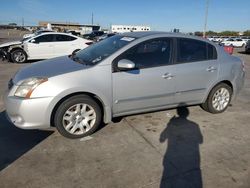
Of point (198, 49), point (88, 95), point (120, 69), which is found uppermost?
point (198, 49)

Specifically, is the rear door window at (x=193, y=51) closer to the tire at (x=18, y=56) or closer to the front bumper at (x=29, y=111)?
the front bumper at (x=29, y=111)

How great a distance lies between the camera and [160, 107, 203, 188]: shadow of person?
2.85m

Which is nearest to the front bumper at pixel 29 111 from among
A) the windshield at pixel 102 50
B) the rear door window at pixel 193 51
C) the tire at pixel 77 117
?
the tire at pixel 77 117

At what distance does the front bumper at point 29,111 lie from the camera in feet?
11.2

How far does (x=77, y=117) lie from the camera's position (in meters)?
3.77

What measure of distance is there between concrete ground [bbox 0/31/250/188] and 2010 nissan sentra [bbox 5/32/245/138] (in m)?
0.32

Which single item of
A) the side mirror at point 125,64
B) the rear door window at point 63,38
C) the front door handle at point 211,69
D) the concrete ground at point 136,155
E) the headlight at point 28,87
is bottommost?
the concrete ground at point 136,155

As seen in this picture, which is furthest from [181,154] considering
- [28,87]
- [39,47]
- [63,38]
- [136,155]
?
[63,38]

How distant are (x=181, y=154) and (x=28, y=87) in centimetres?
235

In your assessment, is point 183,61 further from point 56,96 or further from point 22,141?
point 22,141

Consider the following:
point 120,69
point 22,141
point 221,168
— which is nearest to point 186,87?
point 120,69

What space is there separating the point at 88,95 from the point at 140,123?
1.18 m

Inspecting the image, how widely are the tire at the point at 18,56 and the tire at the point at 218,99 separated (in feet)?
30.1

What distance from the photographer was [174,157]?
334 cm
